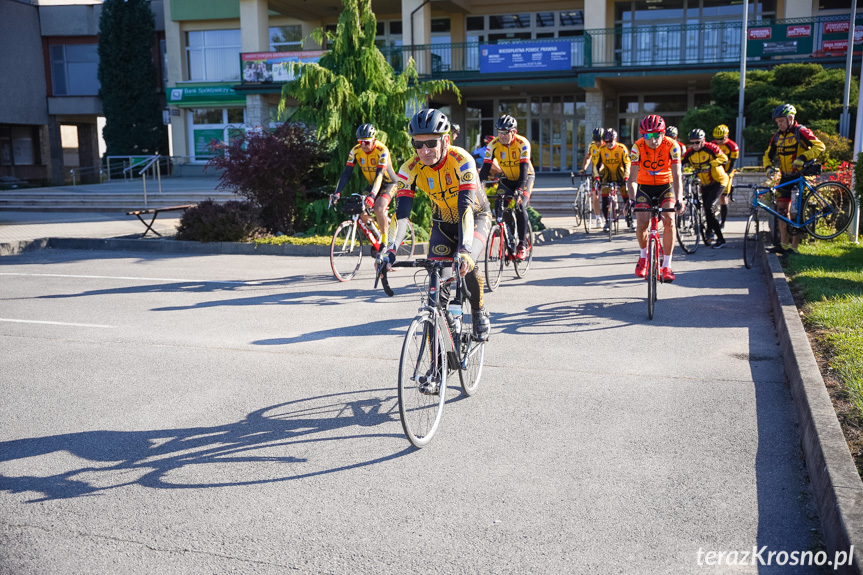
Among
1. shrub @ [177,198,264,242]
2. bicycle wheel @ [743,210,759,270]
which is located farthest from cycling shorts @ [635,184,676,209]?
shrub @ [177,198,264,242]

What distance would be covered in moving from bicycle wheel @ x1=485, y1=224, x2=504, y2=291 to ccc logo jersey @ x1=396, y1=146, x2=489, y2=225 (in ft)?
13.3

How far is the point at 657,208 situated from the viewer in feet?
29.0

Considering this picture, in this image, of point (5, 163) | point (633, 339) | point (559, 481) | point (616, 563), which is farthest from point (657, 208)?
point (5, 163)

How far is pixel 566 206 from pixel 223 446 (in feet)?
63.4

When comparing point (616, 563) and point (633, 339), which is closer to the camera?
point (616, 563)

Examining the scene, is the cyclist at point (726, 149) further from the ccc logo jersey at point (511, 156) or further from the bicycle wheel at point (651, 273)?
the bicycle wheel at point (651, 273)

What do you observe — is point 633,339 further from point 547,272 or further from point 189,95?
point 189,95

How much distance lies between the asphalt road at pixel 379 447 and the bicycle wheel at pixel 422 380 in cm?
13

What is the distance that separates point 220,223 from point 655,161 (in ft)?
29.4

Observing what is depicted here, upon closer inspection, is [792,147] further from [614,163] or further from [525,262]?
[614,163]

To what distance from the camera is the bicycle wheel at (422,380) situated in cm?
473

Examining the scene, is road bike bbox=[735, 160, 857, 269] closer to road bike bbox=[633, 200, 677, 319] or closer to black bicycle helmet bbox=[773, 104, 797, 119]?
black bicycle helmet bbox=[773, 104, 797, 119]

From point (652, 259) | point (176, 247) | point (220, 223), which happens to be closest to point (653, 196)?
point (652, 259)

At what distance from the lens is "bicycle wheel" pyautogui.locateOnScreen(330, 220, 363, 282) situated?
11495 mm
